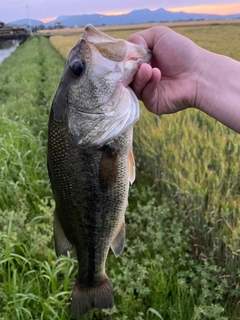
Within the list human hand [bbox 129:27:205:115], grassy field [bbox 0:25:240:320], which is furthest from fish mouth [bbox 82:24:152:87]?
grassy field [bbox 0:25:240:320]

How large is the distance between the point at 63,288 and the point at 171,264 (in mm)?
859

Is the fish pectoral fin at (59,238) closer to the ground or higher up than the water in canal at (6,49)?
higher up

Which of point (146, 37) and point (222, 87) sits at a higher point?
point (146, 37)

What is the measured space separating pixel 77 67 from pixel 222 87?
→ 903 mm

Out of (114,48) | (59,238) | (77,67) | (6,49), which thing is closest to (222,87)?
(114,48)

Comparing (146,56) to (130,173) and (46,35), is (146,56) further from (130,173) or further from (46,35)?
(46,35)

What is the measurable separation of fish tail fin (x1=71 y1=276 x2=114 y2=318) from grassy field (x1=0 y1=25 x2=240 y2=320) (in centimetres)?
55

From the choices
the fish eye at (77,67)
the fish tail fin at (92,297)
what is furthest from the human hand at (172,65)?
the fish tail fin at (92,297)

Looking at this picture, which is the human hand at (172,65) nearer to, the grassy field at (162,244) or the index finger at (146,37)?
the index finger at (146,37)

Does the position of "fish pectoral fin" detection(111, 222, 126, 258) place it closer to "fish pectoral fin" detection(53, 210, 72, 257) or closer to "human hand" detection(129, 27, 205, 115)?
"fish pectoral fin" detection(53, 210, 72, 257)

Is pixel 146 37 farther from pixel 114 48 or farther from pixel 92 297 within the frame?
pixel 92 297

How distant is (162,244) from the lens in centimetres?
327

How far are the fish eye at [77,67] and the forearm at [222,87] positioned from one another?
0.81 meters

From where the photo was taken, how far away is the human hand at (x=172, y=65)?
2137 mm
